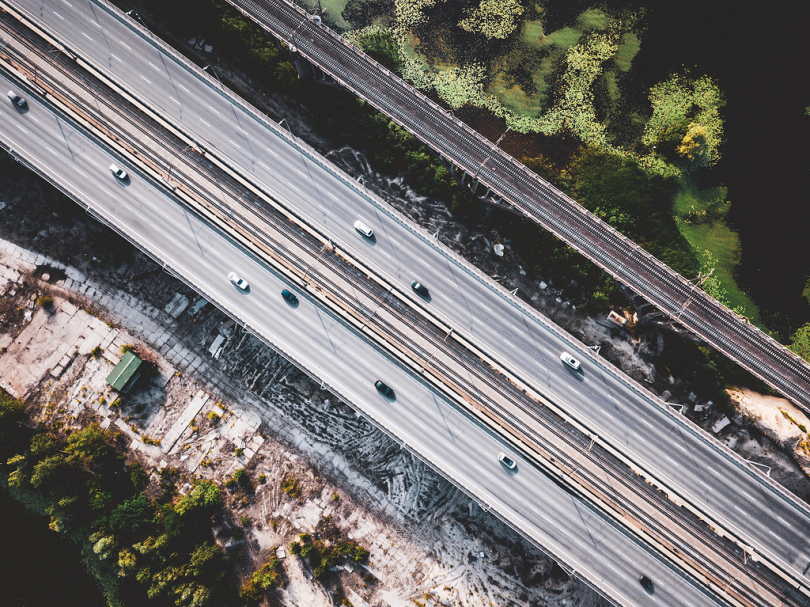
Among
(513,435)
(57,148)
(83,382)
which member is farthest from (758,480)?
(57,148)

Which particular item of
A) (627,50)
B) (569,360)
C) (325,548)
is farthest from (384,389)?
(627,50)

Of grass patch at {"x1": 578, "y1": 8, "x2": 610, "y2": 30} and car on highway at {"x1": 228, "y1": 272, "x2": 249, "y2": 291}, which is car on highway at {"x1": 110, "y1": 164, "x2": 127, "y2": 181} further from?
grass patch at {"x1": 578, "y1": 8, "x2": 610, "y2": 30}

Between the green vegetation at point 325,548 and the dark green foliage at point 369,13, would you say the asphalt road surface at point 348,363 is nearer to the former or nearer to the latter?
the green vegetation at point 325,548

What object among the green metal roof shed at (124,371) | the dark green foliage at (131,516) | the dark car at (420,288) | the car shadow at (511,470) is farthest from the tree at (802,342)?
the dark green foliage at (131,516)

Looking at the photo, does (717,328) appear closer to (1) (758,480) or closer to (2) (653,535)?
(1) (758,480)

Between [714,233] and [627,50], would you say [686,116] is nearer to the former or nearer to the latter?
[627,50]
